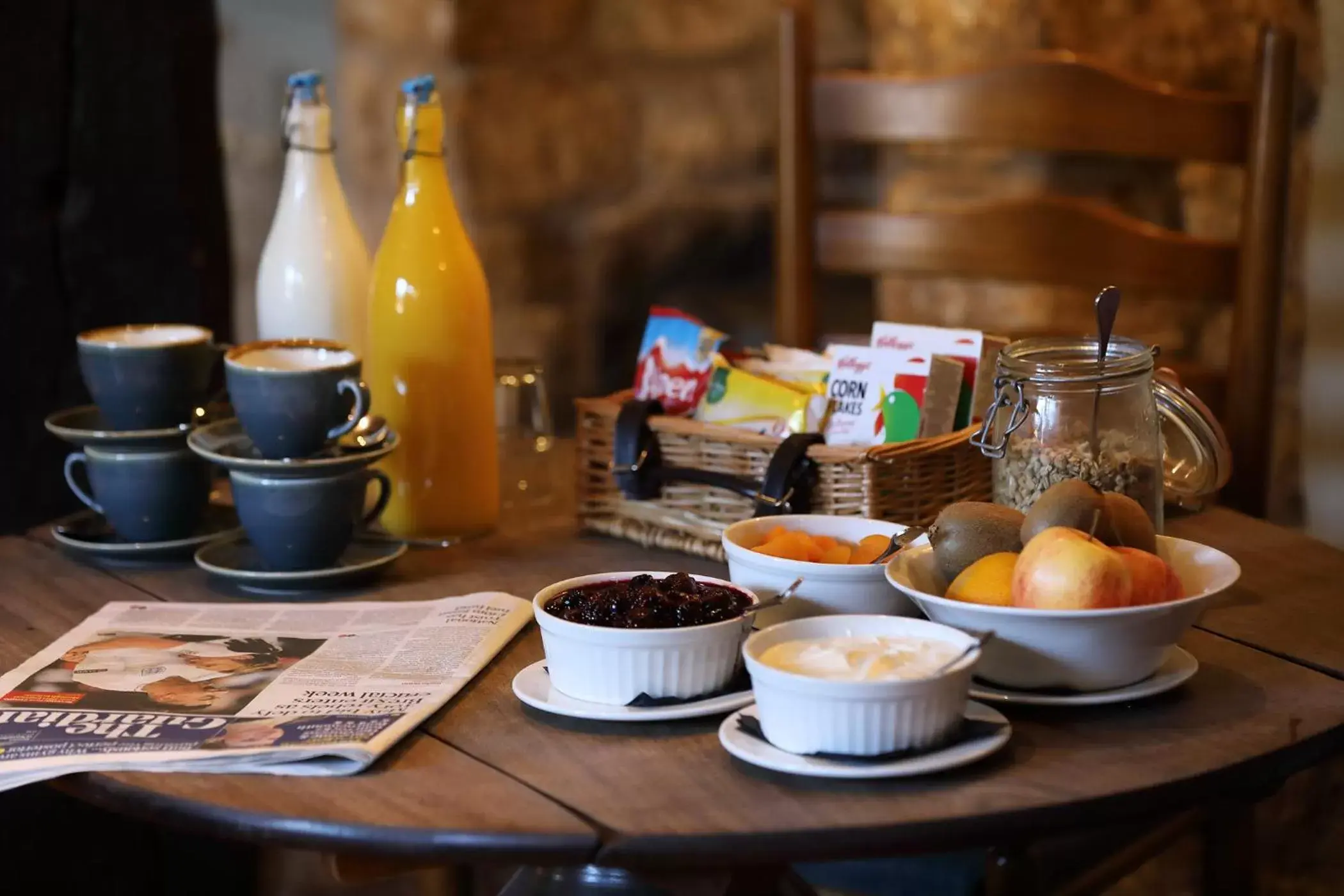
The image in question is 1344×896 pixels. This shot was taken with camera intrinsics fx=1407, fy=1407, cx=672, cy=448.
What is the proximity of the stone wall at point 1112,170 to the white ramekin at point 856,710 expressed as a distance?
3.52 ft

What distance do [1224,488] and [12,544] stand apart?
49.5 inches

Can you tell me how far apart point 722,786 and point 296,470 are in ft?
1.67

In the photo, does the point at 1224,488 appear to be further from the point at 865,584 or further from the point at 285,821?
the point at 285,821

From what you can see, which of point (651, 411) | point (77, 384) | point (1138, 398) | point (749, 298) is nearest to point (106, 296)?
point (77, 384)

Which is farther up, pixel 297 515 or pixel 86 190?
pixel 86 190

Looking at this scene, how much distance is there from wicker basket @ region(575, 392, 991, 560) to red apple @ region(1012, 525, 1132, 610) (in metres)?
0.28

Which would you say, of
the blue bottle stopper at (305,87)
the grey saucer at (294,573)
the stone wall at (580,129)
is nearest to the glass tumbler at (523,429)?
the grey saucer at (294,573)

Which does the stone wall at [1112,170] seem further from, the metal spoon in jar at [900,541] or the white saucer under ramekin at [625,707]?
the white saucer under ramekin at [625,707]

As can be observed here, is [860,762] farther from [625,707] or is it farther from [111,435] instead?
[111,435]

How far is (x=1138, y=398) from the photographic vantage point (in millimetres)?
964

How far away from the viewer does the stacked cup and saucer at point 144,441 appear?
46.1 inches

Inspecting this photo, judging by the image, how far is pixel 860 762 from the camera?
73 centimetres

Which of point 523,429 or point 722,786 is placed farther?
point 523,429

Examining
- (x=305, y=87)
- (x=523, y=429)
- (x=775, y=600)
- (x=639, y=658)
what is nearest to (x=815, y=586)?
(x=775, y=600)
